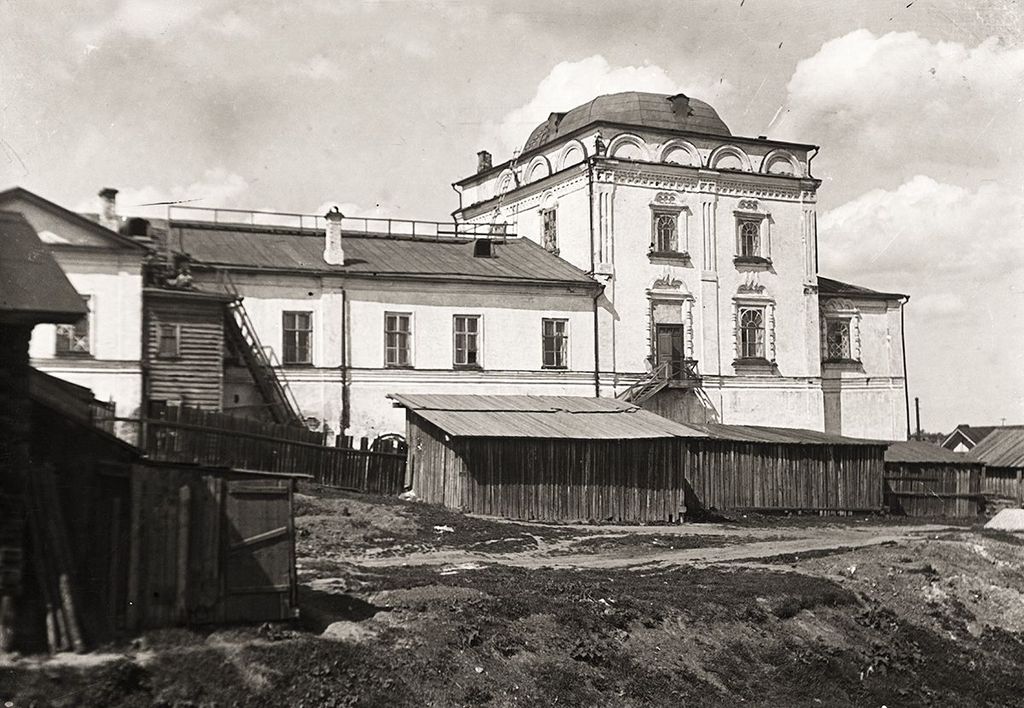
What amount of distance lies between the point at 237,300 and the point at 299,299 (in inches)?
154

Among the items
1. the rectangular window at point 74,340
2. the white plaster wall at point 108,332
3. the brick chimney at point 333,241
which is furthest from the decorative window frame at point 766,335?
the rectangular window at point 74,340

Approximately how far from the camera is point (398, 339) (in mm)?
37688

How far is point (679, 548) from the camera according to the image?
26953mm

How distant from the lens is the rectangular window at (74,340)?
90.3 feet

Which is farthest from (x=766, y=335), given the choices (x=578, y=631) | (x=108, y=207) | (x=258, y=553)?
(x=258, y=553)

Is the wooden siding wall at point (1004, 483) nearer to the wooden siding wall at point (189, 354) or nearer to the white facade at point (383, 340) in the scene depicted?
the white facade at point (383, 340)

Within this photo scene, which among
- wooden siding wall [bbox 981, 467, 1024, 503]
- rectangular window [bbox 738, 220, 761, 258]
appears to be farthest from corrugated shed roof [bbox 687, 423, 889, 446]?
rectangular window [bbox 738, 220, 761, 258]

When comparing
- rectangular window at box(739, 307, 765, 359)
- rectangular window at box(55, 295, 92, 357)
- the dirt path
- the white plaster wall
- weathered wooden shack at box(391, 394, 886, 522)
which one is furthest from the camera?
rectangular window at box(739, 307, 765, 359)

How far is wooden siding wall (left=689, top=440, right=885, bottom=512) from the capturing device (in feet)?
117

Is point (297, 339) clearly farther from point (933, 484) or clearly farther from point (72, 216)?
point (933, 484)

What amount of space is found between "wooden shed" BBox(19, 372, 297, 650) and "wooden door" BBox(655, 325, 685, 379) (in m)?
28.4

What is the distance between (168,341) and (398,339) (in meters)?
8.96

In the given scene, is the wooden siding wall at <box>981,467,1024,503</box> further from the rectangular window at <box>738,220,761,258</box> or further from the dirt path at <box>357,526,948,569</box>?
the dirt path at <box>357,526,948,569</box>

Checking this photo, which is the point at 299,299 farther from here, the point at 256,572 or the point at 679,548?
the point at 256,572
